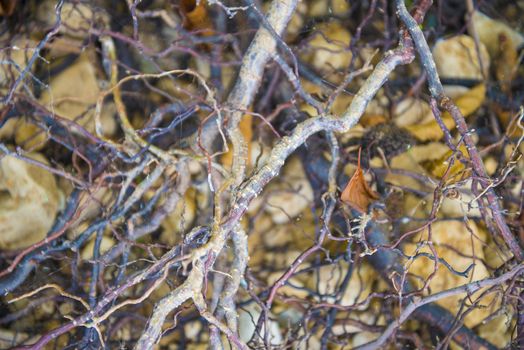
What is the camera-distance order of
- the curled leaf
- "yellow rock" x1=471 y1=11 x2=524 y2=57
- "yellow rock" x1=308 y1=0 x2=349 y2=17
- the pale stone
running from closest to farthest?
1. the curled leaf
2. the pale stone
3. "yellow rock" x1=308 y1=0 x2=349 y2=17
4. "yellow rock" x1=471 y1=11 x2=524 y2=57

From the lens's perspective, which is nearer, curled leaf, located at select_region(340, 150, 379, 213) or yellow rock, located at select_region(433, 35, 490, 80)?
curled leaf, located at select_region(340, 150, 379, 213)

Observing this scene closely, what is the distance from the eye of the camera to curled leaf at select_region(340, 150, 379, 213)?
117cm

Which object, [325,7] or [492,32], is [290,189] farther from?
[492,32]

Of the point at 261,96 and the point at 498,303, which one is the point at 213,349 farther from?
the point at 498,303

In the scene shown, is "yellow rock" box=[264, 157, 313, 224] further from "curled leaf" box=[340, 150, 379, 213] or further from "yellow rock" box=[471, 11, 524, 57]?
"yellow rock" box=[471, 11, 524, 57]

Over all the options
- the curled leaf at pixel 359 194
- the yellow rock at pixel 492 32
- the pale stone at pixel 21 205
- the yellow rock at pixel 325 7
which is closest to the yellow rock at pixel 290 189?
the curled leaf at pixel 359 194

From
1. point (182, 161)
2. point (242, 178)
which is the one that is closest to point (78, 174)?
point (182, 161)

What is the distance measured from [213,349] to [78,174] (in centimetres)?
64

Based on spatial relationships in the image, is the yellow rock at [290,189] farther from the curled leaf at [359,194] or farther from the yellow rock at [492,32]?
the yellow rock at [492,32]

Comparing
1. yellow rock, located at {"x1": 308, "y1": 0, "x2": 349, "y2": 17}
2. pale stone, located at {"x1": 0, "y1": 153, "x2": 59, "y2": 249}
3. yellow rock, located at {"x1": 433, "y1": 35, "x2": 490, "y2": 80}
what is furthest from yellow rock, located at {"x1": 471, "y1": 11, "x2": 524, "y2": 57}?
pale stone, located at {"x1": 0, "y1": 153, "x2": 59, "y2": 249}

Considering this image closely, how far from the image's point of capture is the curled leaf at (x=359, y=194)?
3.84 feet

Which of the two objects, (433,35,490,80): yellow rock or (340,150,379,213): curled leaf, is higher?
(433,35,490,80): yellow rock

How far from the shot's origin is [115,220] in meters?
1.24

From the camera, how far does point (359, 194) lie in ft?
3.96
